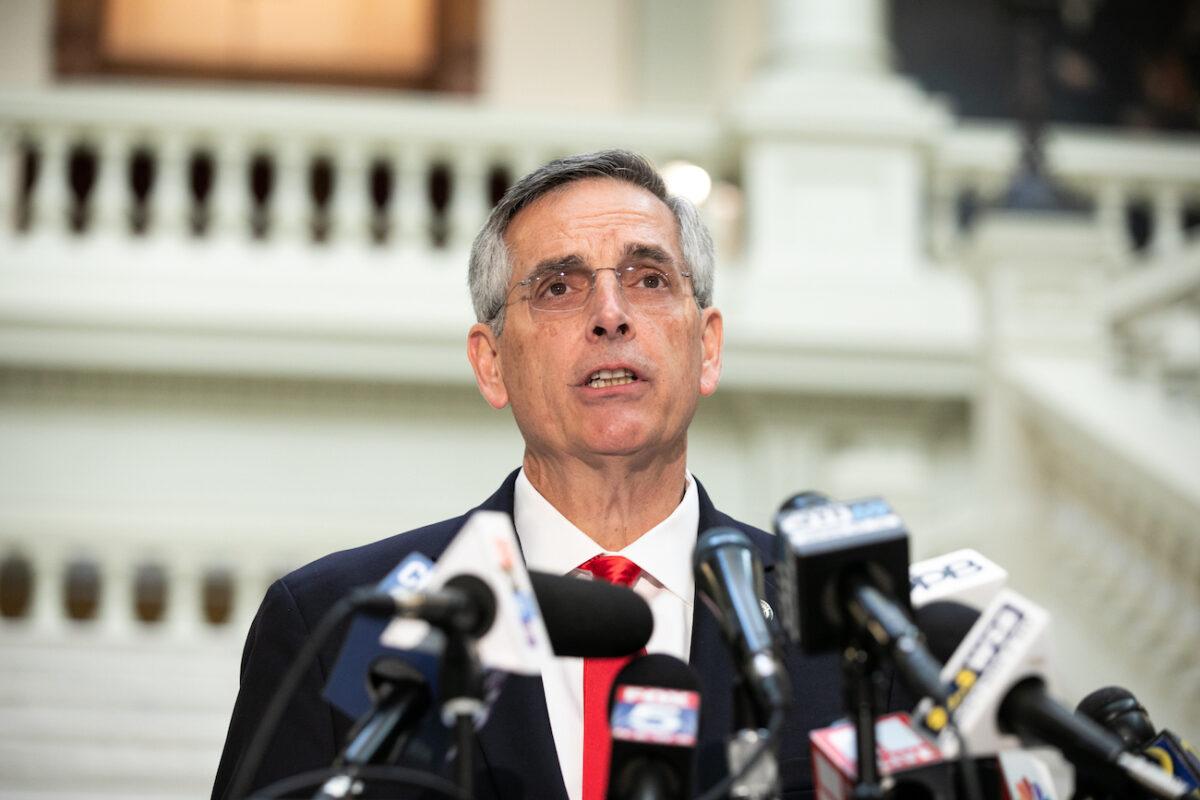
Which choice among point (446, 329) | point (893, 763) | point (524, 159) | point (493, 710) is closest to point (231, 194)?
point (446, 329)

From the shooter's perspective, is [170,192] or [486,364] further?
[170,192]

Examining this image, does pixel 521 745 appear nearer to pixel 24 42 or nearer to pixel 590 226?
pixel 590 226

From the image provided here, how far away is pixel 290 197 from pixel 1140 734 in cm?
512

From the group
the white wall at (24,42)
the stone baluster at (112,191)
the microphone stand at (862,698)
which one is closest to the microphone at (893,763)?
the microphone stand at (862,698)

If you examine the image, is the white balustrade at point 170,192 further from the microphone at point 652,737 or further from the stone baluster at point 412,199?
the microphone at point 652,737

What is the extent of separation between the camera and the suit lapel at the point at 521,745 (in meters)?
2.23

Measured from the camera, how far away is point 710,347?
2.87 m

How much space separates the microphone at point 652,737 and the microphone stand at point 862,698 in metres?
0.17

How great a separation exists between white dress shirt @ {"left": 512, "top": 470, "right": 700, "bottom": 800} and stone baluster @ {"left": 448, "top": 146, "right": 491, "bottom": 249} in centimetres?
412

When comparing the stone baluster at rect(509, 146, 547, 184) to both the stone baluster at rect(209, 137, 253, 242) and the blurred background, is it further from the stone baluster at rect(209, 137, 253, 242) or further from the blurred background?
the stone baluster at rect(209, 137, 253, 242)

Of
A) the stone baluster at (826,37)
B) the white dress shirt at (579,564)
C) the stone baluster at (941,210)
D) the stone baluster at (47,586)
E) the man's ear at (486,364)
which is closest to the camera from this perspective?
the white dress shirt at (579,564)

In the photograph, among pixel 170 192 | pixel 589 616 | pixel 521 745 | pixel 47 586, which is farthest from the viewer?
pixel 170 192

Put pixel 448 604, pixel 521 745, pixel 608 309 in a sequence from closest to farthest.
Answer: pixel 448 604, pixel 521 745, pixel 608 309

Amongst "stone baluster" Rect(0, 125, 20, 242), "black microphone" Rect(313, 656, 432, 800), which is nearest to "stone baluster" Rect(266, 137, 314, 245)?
"stone baluster" Rect(0, 125, 20, 242)
